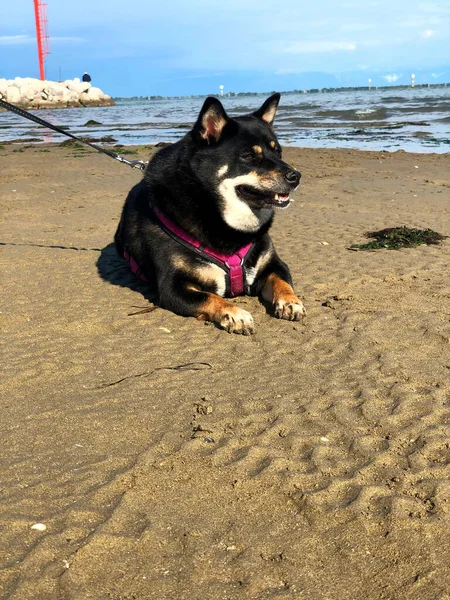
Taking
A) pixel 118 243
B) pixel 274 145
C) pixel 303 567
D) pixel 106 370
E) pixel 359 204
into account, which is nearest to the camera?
pixel 303 567

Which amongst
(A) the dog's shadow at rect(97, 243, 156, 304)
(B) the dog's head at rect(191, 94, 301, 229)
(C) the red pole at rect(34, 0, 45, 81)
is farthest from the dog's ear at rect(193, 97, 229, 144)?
(C) the red pole at rect(34, 0, 45, 81)

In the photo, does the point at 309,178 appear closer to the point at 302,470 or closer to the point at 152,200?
the point at 152,200

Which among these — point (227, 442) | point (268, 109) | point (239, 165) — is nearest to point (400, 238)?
point (268, 109)

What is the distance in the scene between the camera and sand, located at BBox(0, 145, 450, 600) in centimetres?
269

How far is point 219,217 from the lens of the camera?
5836 mm

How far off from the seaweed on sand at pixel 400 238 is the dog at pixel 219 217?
2.48m

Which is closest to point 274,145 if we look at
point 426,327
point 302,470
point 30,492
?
point 426,327

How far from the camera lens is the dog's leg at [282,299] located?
5.64m

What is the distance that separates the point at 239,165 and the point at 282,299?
4.09ft

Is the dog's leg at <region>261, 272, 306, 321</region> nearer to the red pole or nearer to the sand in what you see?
the sand

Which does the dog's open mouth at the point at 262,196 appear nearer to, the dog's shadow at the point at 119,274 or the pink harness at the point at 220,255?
the pink harness at the point at 220,255

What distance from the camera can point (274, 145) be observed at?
5.90 m

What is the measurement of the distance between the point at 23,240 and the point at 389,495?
701cm

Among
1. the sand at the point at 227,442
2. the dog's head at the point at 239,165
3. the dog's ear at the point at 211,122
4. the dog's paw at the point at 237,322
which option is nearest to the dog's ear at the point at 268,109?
the dog's head at the point at 239,165
